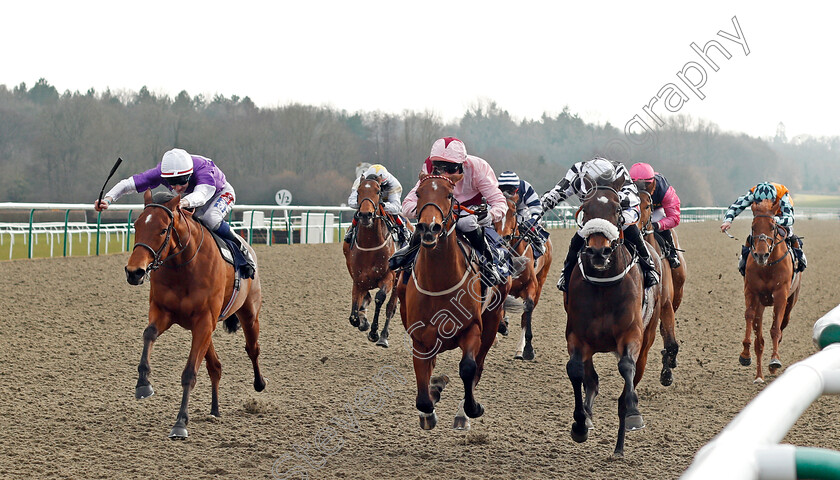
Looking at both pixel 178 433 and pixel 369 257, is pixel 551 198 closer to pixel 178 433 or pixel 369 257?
pixel 178 433

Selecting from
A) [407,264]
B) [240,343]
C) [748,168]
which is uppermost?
[748,168]

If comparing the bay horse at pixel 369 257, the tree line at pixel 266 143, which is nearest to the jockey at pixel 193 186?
the bay horse at pixel 369 257

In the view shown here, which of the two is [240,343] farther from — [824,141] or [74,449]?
[824,141]

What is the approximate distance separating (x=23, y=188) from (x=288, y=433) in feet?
127

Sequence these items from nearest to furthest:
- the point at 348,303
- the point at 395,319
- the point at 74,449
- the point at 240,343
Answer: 1. the point at 74,449
2. the point at 240,343
3. the point at 395,319
4. the point at 348,303

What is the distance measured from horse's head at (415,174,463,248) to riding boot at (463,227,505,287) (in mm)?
548

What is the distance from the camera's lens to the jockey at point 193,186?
6078mm

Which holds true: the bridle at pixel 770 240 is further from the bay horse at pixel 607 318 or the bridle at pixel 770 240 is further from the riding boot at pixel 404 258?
the riding boot at pixel 404 258

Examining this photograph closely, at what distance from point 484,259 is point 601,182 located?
95 cm

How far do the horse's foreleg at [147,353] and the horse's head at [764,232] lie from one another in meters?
5.32

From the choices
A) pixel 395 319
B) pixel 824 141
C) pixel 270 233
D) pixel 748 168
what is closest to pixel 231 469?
pixel 395 319

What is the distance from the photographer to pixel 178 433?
214 inches

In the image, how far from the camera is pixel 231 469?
4859mm

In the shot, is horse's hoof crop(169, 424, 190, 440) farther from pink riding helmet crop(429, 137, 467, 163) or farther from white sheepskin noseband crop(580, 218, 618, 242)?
white sheepskin noseband crop(580, 218, 618, 242)
